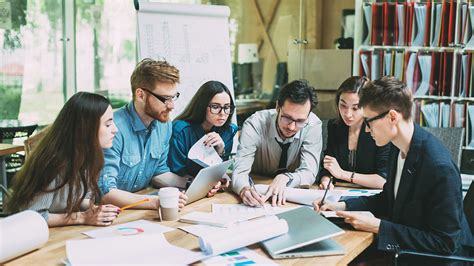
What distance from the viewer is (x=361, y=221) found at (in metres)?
2.17

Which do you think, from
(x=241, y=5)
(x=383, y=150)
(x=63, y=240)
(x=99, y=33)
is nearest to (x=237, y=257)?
(x=63, y=240)

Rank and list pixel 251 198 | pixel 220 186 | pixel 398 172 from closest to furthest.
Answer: pixel 398 172 < pixel 251 198 < pixel 220 186

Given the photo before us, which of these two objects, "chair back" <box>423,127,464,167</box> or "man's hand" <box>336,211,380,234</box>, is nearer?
"man's hand" <box>336,211,380,234</box>

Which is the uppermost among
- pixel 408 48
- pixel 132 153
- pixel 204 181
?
pixel 408 48

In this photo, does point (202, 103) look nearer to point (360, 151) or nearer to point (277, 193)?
point (277, 193)

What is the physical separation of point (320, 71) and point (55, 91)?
9.26 feet

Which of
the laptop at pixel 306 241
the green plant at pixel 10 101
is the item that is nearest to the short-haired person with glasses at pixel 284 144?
the laptop at pixel 306 241

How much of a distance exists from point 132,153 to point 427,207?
1.32 m

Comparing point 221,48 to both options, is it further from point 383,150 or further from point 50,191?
point 50,191

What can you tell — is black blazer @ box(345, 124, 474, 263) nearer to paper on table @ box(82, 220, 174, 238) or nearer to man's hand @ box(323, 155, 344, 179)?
man's hand @ box(323, 155, 344, 179)

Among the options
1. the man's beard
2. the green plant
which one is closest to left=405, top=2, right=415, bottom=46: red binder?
the man's beard

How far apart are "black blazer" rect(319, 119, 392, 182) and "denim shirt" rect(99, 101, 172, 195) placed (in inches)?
36.6

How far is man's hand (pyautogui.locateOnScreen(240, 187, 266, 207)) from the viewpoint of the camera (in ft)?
8.01

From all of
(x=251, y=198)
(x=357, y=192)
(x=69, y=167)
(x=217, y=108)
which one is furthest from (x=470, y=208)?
(x=69, y=167)
